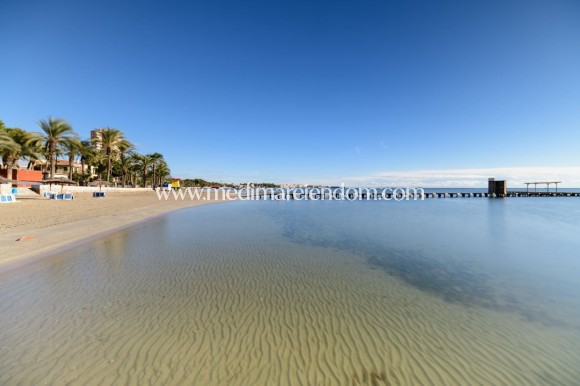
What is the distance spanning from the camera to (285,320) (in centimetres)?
→ 512

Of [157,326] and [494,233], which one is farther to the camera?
[494,233]

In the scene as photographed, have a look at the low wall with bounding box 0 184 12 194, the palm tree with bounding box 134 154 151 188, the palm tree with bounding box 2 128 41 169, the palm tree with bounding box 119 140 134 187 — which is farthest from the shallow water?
the palm tree with bounding box 134 154 151 188

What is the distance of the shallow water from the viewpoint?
362 centimetres

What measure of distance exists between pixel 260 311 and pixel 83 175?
73.8 meters

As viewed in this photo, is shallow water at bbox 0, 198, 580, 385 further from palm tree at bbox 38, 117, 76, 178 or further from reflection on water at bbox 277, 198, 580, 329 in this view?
palm tree at bbox 38, 117, 76, 178

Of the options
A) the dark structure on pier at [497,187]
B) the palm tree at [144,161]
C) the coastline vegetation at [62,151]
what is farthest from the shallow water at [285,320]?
the dark structure on pier at [497,187]

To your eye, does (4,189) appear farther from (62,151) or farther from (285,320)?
(285,320)

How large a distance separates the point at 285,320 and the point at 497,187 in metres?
106

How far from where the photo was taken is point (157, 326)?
15.4ft

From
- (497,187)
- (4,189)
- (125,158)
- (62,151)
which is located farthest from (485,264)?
(497,187)

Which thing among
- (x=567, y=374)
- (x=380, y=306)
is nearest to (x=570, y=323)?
(x=567, y=374)

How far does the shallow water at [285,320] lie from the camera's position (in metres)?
3.62

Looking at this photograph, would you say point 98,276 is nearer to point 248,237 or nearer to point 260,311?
point 260,311

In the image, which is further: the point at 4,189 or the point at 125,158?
the point at 125,158
